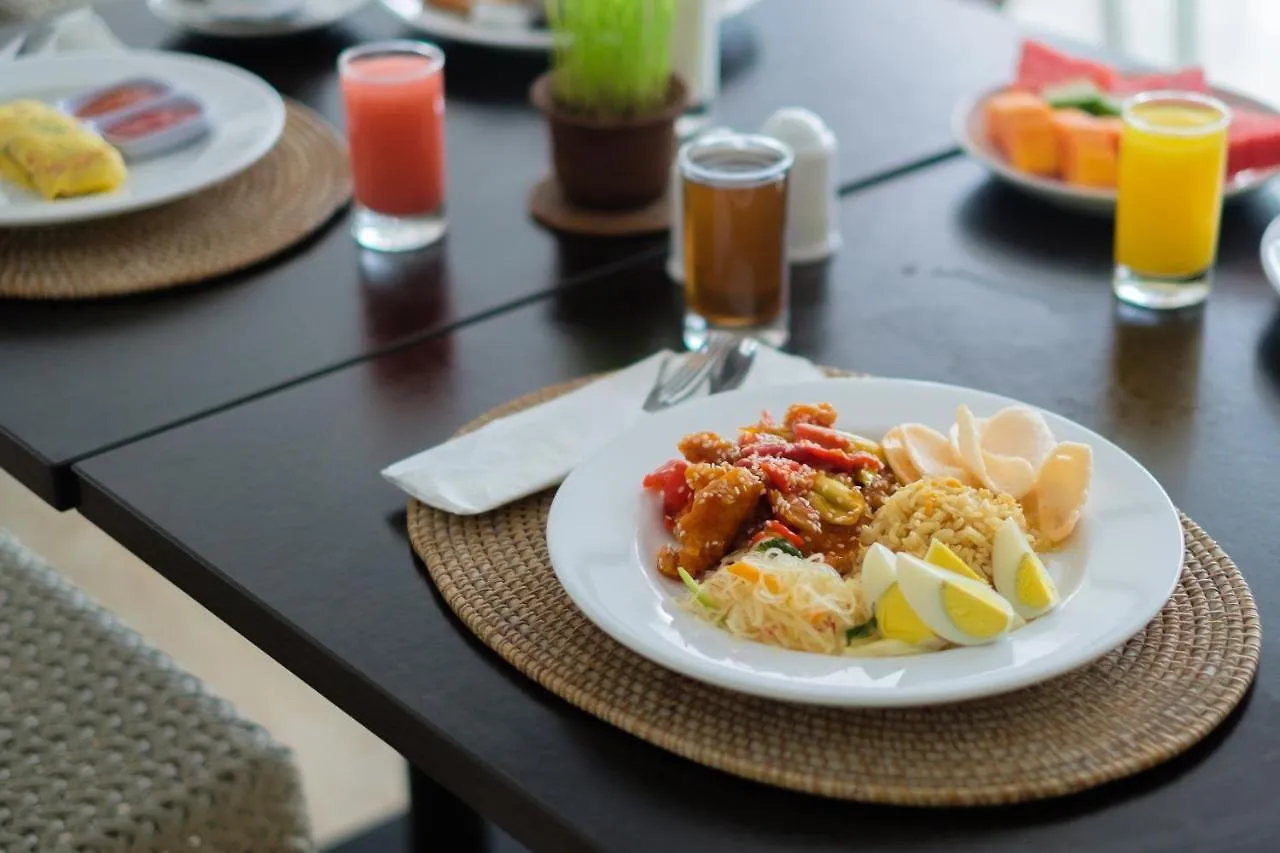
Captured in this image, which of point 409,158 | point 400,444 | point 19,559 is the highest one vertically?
point 409,158

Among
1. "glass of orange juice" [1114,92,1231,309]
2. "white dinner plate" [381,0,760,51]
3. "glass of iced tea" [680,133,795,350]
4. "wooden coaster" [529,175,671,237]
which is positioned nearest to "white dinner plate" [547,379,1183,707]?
"glass of iced tea" [680,133,795,350]

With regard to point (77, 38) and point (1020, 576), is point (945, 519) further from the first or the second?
point (77, 38)

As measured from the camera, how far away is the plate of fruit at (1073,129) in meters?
1.69

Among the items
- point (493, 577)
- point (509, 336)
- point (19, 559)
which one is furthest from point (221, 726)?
point (509, 336)

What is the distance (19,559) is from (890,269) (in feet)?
2.74

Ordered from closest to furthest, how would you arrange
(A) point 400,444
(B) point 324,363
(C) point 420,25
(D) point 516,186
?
(A) point 400,444 → (B) point 324,363 → (D) point 516,186 → (C) point 420,25

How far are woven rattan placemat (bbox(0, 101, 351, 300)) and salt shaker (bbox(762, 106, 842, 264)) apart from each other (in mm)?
465

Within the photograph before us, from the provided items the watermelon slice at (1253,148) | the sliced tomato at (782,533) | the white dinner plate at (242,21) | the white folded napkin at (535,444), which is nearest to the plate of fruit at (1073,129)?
the watermelon slice at (1253,148)

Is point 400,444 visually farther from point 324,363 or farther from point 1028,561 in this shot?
point 1028,561

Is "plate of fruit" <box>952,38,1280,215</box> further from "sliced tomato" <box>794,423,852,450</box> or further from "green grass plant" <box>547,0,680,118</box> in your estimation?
"sliced tomato" <box>794,423,852,450</box>

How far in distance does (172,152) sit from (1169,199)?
1.01 m

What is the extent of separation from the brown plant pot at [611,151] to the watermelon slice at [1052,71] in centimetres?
42

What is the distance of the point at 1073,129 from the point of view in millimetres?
1698

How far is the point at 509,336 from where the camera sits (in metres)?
1.52
